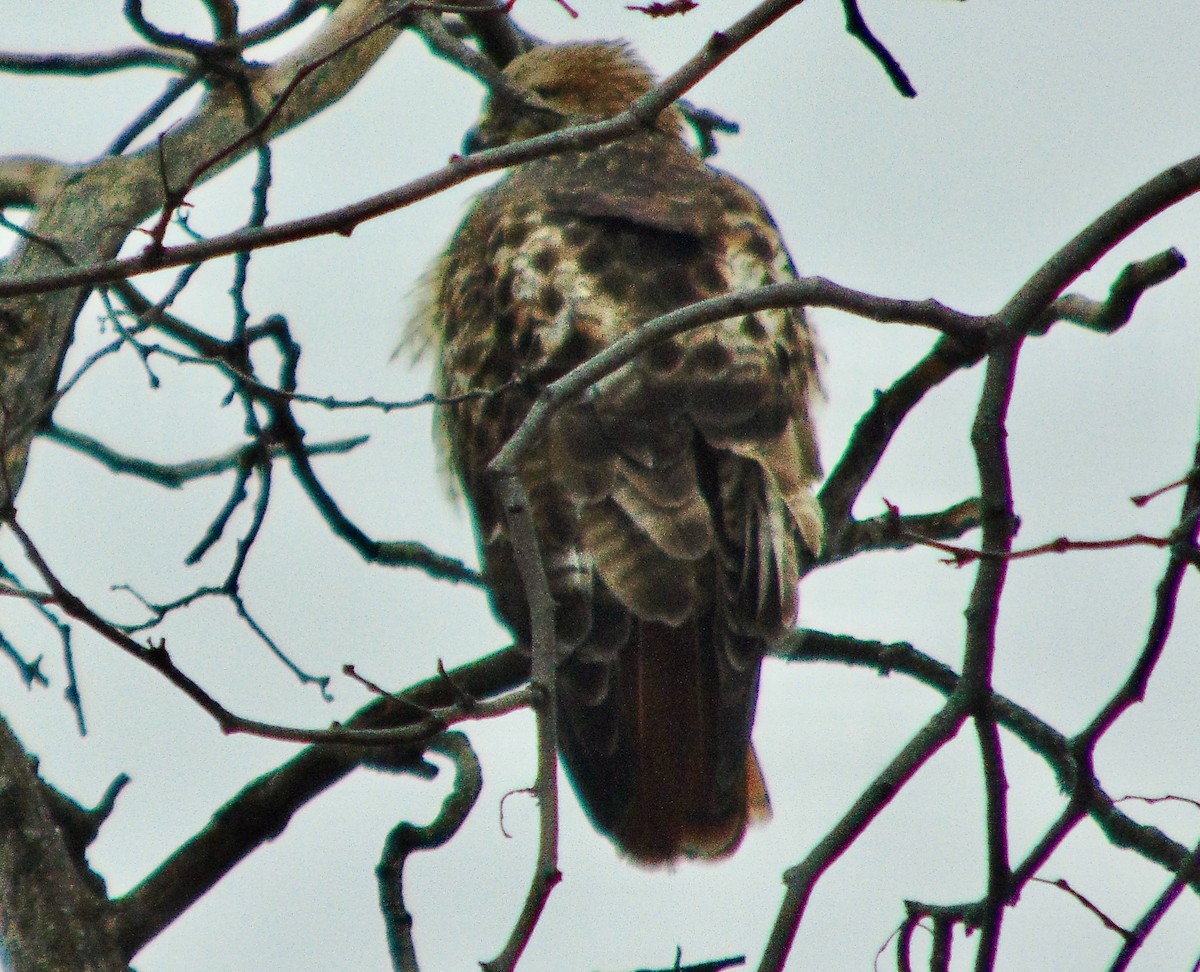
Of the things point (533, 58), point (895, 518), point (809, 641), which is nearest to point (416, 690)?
point (809, 641)

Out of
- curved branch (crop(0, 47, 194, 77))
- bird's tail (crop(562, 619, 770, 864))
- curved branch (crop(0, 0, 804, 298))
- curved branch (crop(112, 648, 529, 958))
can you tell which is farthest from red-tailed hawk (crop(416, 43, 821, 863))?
curved branch (crop(0, 0, 804, 298))

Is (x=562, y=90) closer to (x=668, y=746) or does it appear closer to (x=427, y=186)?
(x=668, y=746)

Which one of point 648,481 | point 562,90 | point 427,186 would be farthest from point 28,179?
point 427,186

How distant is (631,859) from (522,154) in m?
1.87

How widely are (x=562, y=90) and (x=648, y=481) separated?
6.97 ft

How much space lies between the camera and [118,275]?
1.95 m

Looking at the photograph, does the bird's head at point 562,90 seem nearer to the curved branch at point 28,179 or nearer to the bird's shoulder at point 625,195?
the bird's shoulder at point 625,195

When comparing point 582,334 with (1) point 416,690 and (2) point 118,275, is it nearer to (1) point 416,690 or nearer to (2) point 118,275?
(1) point 416,690

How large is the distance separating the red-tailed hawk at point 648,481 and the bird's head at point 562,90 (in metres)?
1.01

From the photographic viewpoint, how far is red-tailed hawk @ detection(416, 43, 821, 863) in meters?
3.36

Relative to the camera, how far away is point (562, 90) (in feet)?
17.0

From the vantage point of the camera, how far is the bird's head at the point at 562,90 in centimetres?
513

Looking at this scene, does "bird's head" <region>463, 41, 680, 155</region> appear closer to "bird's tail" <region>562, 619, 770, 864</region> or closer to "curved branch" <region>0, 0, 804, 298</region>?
"bird's tail" <region>562, 619, 770, 864</region>

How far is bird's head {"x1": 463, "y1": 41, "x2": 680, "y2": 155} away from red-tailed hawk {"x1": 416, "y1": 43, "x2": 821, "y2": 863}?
1006mm
